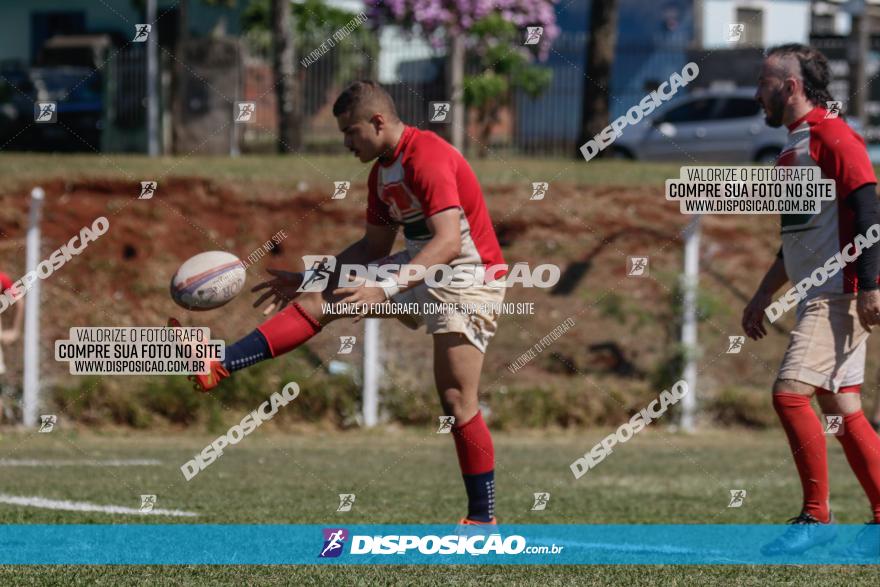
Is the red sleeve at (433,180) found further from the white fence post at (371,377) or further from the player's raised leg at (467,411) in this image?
the white fence post at (371,377)

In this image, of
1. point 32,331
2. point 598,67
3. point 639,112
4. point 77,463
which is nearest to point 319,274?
point 77,463

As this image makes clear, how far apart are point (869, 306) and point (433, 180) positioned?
2020mm

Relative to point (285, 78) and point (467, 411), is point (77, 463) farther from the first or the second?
point (285, 78)

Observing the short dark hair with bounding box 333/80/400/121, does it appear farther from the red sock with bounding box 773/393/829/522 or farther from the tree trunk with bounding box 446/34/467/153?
the tree trunk with bounding box 446/34/467/153

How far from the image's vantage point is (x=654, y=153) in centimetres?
2414

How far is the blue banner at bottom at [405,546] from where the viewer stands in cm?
627

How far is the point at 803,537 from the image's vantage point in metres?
6.44

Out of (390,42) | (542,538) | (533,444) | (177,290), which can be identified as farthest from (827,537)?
(390,42)

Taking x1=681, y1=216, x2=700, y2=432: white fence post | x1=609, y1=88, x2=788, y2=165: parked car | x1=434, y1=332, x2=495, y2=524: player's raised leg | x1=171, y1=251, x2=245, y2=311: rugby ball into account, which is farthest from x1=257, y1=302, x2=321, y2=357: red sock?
x1=609, y1=88, x2=788, y2=165: parked car

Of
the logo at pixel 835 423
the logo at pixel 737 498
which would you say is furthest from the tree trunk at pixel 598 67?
the logo at pixel 835 423

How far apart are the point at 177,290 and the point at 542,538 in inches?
81.5

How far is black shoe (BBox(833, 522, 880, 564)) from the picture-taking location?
653cm

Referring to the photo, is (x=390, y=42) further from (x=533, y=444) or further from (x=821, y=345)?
(x=821, y=345)

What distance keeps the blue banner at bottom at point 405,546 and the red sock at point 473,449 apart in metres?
0.28
